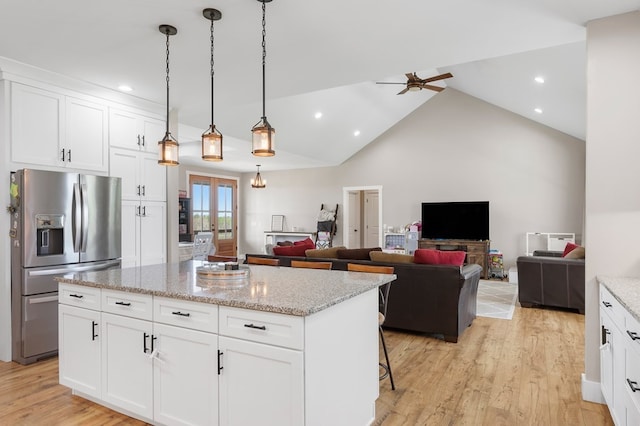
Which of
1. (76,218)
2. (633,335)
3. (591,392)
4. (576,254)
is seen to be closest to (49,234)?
(76,218)

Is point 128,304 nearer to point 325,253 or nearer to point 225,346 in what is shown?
point 225,346

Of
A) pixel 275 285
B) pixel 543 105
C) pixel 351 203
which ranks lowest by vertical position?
pixel 275 285

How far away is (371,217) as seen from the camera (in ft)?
35.8

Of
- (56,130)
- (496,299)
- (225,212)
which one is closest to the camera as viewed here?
(56,130)

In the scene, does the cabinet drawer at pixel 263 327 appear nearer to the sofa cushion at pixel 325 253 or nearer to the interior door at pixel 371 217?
the sofa cushion at pixel 325 253

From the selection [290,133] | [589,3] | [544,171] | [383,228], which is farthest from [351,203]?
[589,3]

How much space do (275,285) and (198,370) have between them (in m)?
0.62

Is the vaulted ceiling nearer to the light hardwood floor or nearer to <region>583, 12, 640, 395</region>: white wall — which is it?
<region>583, 12, 640, 395</region>: white wall

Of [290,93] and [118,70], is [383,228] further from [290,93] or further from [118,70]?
[118,70]

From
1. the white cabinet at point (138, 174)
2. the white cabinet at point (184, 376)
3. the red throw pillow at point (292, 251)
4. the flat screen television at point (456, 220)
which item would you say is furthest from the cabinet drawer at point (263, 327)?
the flat screen television at point (456, 220)

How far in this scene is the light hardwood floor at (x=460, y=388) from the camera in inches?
98.5

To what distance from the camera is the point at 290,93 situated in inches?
172

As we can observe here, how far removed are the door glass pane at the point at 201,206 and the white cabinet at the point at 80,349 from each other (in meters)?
7.14

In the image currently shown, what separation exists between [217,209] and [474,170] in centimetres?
660
